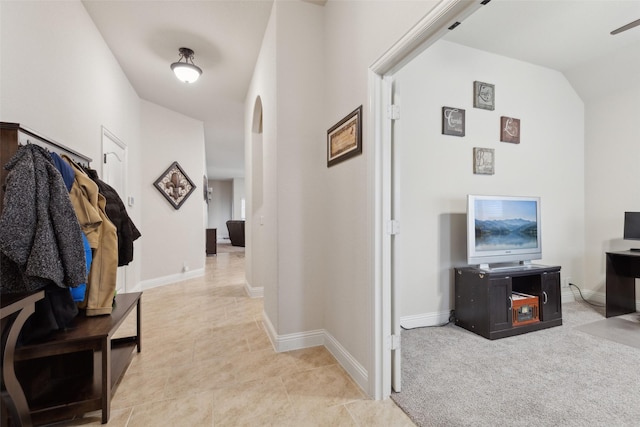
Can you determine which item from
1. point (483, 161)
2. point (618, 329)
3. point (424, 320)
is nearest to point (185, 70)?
point (483, 161)

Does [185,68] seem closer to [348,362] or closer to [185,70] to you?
[185,70]

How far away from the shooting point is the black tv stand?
2.61 m

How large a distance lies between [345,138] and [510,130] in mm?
2441

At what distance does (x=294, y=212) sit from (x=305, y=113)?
830 mm

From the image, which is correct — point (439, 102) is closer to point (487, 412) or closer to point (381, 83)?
point (381, 83)

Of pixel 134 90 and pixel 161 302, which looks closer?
pixel 161 302

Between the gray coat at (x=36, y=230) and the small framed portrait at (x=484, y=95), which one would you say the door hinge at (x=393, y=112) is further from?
the small framed portrait at (x=484, y=95)

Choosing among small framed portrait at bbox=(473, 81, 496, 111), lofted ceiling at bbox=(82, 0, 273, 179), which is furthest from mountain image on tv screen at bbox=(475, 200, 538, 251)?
lofted ceiling at bbox=(82, 0, 273, 179)

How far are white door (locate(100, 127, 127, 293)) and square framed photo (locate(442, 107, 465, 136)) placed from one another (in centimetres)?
364

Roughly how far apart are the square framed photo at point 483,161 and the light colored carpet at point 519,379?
5.50 ft

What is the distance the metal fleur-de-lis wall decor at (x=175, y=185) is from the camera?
4676mm

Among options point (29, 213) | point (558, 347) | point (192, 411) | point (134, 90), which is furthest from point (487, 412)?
point (134, 90)

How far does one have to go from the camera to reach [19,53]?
1772 millimetres

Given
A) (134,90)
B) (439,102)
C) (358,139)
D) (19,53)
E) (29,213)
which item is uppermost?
(134,90)
